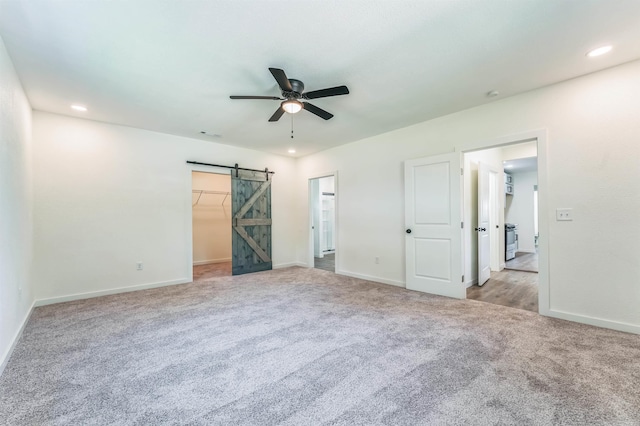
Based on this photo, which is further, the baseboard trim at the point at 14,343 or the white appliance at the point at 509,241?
the white appliance at the point at 509,241

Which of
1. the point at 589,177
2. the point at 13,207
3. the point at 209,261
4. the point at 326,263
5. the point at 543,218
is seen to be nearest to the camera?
the point at 13,207

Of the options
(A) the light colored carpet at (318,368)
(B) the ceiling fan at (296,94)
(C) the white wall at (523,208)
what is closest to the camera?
(A) the light colored carpet at (318,368)

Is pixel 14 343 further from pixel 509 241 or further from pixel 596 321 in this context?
pixel 509 241

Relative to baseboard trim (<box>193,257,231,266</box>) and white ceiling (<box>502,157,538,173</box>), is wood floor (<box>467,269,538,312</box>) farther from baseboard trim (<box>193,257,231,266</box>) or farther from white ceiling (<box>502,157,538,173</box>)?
baseboard trim (<box>193,257,231,266</box>)

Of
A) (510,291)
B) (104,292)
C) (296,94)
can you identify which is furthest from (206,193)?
(510,291)

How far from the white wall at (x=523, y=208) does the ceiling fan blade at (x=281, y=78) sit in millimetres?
8680

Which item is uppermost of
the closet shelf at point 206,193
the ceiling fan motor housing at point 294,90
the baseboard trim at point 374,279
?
the ceiling fan motor housing at point 294,90

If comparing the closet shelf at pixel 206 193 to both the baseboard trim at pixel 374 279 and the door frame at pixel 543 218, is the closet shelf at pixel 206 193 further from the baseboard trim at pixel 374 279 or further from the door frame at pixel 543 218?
the door frame at pixel 543 218

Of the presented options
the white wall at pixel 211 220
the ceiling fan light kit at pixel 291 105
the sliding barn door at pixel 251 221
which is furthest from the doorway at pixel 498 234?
the white wall at pixel 211 220

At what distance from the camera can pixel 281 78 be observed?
2.40 m

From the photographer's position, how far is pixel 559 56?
253 cm

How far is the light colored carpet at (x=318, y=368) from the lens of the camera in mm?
1622

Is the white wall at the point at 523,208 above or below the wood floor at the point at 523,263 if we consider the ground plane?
above

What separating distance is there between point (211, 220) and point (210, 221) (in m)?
0.04
